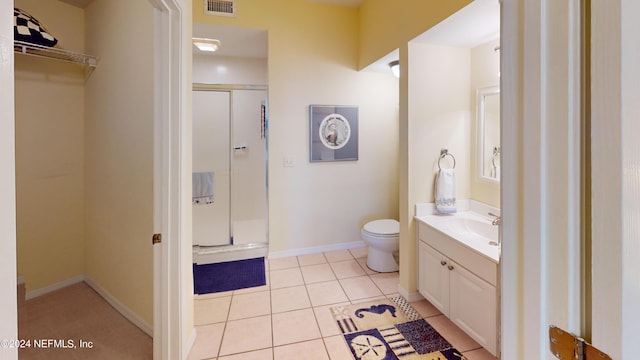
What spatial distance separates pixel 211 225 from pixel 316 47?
2429 millimetres

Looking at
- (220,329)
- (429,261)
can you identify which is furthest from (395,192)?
(220,329)

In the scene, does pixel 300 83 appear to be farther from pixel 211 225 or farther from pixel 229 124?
pixel 211 225

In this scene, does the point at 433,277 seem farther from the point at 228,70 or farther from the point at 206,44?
the point at 228,70

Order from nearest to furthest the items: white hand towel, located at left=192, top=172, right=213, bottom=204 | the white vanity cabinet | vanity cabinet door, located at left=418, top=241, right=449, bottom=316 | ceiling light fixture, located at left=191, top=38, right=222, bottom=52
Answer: the white vanity cabinet → vanity cabinet door, located at left=418, top=241, right=449, bottom=316 → ceiling light fixture, located at left=191, top=38, right=222, bottom=52 → white hand towel, located at left=192, top=172, right=213, bottom=204

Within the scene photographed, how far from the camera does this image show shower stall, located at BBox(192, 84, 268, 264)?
3.37 m

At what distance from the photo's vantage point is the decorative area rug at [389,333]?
168 centimetres

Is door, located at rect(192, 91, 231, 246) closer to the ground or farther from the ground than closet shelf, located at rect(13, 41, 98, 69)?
closer to the ground

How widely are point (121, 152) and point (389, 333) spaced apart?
227cm

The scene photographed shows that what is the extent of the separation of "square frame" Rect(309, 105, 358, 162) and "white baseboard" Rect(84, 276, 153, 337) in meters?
2.08

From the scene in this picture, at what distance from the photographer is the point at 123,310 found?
2086 millimetres

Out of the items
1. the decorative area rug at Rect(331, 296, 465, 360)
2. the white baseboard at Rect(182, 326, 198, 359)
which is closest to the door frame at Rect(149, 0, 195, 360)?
the white baseboard at Rect(182, 326, 198, 359)

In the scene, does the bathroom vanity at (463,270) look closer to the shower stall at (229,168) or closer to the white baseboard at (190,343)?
the white baseboard at (190,343)

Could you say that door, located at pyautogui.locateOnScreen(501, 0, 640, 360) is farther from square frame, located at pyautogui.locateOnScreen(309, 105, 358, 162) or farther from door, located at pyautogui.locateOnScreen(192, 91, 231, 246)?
door, located at pyautogui.locateOnScreen(192, 91, 231, 246)
